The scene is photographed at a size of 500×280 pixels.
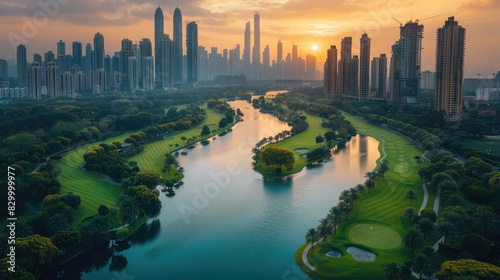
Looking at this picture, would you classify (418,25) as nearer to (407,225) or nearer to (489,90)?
(489,90)

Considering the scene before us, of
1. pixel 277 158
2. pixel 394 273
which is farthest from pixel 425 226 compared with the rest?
pixel 277 158

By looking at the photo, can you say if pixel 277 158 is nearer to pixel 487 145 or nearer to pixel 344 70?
pixel 487 145

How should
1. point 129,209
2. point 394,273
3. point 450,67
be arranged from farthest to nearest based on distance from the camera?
point 450,67
point 129,209
point 394,273

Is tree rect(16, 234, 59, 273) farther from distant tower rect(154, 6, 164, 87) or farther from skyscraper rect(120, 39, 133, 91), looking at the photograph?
distant tower rect(154, 6, 164, 87)

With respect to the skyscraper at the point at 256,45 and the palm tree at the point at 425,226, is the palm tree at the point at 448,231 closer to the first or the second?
the palm tree at the point at 425,226

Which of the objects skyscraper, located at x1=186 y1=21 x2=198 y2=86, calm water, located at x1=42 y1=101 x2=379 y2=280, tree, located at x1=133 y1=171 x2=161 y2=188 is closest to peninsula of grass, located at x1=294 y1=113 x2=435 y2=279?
calm water, located at x1=42 y1=101 x2=379 y2=280

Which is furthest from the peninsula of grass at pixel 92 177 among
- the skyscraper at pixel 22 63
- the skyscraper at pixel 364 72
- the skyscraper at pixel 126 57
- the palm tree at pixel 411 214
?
the skyscraper at pixel 126 57
